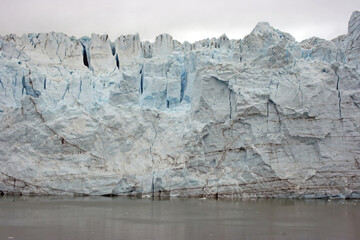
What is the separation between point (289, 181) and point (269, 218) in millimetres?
4135

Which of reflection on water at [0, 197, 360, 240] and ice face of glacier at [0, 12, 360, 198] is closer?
reflection on water at [0, 197, 360, 240]

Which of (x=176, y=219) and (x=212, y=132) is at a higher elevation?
(x=212, y=132)

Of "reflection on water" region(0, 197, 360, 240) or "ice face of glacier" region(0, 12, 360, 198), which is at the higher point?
"ice face of glacier" region(0, 12, 360, 198)

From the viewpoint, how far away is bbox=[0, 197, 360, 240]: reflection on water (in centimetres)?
796

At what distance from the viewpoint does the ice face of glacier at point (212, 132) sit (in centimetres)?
1388

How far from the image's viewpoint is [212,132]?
14734 mm

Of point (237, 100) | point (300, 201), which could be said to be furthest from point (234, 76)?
point (300, 201)

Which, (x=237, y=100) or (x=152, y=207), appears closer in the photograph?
(x=152, y=207)

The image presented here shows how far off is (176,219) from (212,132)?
5464mm

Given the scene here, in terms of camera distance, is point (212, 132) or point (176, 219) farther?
point (212, 132)

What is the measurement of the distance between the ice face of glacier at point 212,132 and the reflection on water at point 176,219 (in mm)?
889

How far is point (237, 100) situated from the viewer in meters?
14.7

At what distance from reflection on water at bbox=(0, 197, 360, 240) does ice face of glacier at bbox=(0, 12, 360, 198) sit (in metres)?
0.89

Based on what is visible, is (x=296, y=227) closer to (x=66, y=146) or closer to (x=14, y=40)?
(x=66, y=146)
